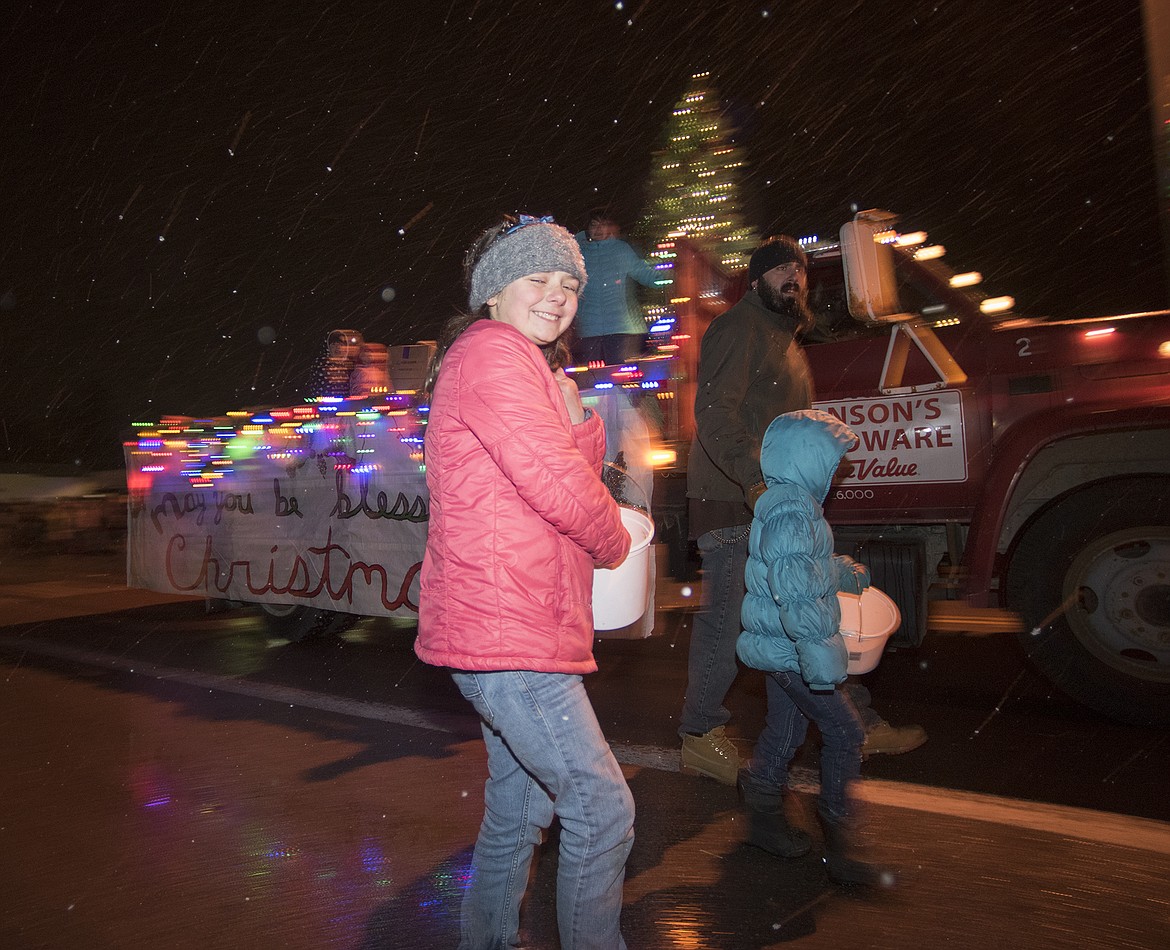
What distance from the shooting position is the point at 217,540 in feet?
25.0

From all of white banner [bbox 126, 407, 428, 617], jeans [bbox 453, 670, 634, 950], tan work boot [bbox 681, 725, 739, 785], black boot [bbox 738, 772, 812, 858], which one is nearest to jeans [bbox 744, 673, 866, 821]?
black boot [bbox 738, 772, 812, 858]

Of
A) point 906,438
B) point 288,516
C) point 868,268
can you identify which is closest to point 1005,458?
point 906,438

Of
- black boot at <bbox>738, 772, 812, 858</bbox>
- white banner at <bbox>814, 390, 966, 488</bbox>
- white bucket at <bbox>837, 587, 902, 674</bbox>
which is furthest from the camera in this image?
white banner at <bbox>814, 390, 966, 488</bbox>

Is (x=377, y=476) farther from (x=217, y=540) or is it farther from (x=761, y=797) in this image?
(x=761, y=797)

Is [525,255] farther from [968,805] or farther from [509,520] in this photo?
[968,805]

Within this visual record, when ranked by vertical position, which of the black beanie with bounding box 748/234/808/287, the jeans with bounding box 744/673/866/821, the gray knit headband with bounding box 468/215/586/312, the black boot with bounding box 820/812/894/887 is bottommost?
the black boot with bounding box 820/812/894/887

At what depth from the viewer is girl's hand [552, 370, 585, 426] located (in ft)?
7.30

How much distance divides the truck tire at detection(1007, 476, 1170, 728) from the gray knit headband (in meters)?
3.44

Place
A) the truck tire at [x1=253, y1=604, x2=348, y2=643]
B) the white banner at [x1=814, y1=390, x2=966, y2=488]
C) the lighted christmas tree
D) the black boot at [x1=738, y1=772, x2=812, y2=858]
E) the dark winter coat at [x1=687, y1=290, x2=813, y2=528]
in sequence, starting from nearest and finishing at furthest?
the black boot at [x1=738, y1=772, x2=812, y2=858] → the dark winter coat at [x1=687, y1=290, x2=813, y2=528] → the white banner at [x1=814, y1=390, x2=966, y2=488] → the truck tire at [x1=253, y1=604, x2=348, y2=643] → the lighted christmas tree

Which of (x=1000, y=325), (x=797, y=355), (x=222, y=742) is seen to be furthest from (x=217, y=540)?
(x=1000, y=325)

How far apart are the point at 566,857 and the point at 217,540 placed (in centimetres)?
641

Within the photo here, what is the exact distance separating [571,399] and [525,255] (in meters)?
0.37

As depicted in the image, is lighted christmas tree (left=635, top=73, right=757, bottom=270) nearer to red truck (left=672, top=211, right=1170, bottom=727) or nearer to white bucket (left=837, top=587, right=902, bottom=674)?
red truck (left=672, top=211, right=1170, bottom=727)

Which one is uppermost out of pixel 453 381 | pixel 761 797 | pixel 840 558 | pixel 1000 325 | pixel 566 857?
pixel 1000 325
